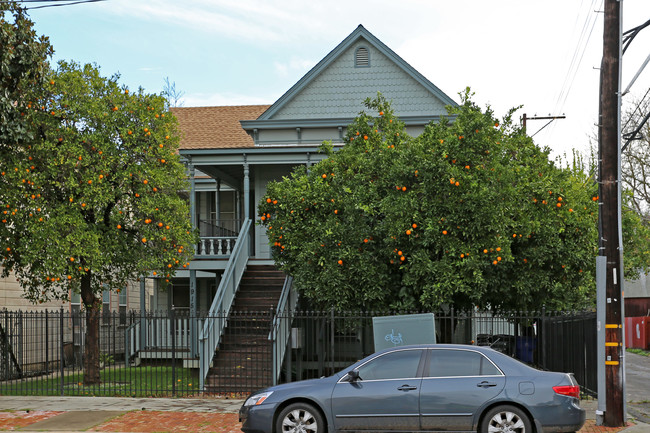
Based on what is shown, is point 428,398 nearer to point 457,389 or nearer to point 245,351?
point 457,389

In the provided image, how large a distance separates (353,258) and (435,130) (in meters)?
3.23

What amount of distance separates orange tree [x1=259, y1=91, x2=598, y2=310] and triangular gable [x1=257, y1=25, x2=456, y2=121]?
28.8 feet

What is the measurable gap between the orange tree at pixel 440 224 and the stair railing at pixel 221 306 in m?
1.92

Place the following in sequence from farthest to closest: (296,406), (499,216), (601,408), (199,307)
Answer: (199,307) → (499,216) → (601,408) → (296,406)

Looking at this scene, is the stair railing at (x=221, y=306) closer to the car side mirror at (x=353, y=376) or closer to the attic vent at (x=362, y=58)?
the car side mirror at (x=353, y=376)

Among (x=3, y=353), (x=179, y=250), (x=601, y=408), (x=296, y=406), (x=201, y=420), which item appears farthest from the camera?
(x=3, y=353)

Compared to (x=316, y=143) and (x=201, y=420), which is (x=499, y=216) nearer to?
(x=201, y=420)

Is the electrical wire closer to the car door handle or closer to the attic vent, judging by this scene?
the car door handle

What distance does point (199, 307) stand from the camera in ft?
90.2

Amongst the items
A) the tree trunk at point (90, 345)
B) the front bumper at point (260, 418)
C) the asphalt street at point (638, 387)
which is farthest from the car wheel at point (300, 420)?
the tree trunk at point (90, 345)

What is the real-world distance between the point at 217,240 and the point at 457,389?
13728mm

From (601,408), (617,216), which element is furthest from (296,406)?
(617,216)

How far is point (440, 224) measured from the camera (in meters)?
15.0

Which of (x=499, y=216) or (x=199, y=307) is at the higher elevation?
(x=499, y=216)
